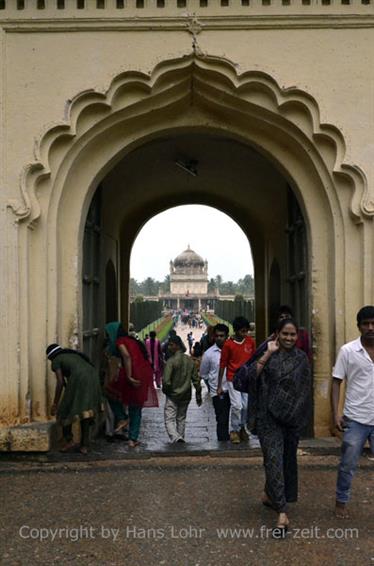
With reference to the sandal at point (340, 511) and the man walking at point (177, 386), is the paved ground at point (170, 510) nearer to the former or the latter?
the sandal at point (340, 511)

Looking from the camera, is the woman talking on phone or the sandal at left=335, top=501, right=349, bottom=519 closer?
the woman talking on phone

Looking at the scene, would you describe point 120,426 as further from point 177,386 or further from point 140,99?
point 140,99

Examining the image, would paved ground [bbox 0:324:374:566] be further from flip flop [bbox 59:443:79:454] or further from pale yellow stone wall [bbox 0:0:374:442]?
pale yellow stone wall [bbox 0:0:374:442]

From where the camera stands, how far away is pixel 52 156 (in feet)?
20.5

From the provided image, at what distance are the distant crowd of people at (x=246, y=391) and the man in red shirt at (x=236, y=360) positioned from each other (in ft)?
0.03

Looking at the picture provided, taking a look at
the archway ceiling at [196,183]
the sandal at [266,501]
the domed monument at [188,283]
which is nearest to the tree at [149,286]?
the domed monument at [188,283]

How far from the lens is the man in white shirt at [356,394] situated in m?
4.29

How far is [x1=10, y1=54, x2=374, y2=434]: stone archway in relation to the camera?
614 cm

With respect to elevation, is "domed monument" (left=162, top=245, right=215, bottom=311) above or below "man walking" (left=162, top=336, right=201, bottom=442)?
above

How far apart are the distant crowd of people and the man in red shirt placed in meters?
0.01

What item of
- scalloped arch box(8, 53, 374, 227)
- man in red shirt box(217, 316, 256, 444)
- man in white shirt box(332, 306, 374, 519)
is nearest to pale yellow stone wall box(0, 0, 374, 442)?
scalloped arch box(8, 53, 374, 227)

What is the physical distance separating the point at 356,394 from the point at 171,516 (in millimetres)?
1529

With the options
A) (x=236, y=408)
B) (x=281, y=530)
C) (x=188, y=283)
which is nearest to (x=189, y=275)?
(x=188, y=283)

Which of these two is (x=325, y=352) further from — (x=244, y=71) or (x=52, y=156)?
(x=52, y=156)
